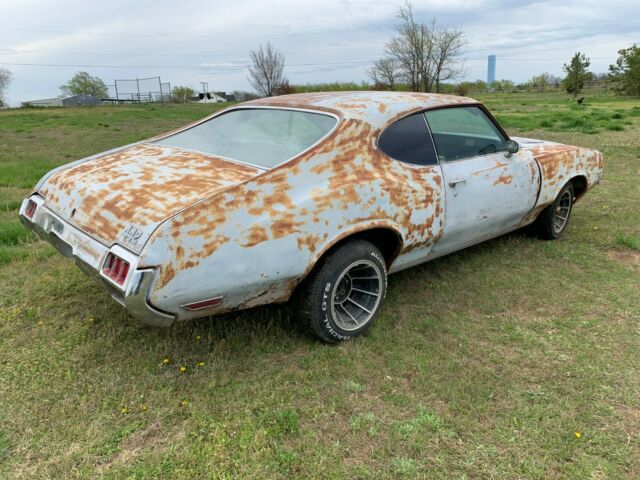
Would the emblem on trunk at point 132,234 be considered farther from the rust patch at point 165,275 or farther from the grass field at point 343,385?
the grass field at point 343,385

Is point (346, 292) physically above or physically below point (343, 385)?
above

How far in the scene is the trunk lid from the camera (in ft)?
7.27

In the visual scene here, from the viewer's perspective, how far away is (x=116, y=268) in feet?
7.06

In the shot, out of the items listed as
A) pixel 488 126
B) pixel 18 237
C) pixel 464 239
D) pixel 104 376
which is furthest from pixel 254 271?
pixel 18 237

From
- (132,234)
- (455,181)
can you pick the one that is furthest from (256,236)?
(455,181)

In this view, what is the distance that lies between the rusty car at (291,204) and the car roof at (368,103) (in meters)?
0.01

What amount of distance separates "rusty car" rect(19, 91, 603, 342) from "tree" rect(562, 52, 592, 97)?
39.5 m

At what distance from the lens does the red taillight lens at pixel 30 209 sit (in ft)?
9.63

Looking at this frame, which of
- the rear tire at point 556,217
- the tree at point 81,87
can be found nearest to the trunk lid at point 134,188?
the rear tire at point 556,217

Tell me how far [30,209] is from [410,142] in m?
A: 2.43

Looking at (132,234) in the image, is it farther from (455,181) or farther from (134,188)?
(455,181)

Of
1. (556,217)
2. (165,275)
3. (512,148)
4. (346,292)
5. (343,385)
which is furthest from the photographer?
(556,217)

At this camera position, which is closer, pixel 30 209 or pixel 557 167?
pixel 30 209

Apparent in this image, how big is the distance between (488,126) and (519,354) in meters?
1.88
